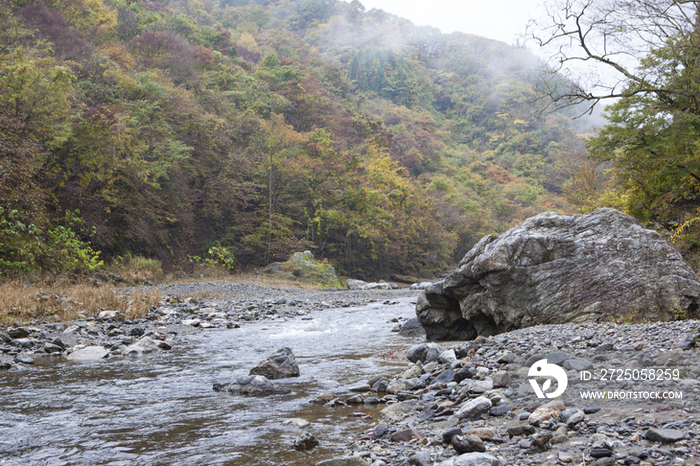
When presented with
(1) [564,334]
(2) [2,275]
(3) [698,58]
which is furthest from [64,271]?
(3) [698,58]

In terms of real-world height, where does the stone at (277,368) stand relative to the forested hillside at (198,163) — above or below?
below

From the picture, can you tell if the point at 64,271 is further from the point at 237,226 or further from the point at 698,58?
the point at 698,58

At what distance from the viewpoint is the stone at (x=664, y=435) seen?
231cm

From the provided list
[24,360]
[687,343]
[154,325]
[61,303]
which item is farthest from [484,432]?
[61,303]

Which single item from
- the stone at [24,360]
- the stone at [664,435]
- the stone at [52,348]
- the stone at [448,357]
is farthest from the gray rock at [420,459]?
the stone at [52,348]

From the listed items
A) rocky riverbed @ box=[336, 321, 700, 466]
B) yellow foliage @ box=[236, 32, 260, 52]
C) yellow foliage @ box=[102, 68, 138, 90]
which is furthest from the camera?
yellow foliage @ box=[236, 32, 260, 52]

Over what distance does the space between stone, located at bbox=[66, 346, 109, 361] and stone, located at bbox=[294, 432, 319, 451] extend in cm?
504

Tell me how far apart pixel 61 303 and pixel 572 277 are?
1101 cm

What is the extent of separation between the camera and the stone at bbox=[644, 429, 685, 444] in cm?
231

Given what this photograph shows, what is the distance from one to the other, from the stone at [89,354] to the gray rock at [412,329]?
6025 millimetres

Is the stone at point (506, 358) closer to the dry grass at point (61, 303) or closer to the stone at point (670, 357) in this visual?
the stone at point (670, 357)

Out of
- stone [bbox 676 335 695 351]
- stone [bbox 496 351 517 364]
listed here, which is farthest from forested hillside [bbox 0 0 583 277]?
stone [bbox 676 335 695 351]

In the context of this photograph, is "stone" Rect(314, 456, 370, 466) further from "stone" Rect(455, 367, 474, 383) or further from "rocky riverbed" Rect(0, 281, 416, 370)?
"rocky riverbed" Rect(0, 281, 416, 370)

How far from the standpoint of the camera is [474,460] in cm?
254
